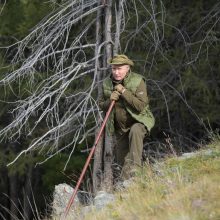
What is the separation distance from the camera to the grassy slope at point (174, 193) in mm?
5197

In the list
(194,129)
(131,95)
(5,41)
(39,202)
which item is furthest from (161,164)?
(39,202)

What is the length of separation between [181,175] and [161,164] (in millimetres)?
1131

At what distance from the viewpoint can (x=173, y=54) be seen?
43.3ft

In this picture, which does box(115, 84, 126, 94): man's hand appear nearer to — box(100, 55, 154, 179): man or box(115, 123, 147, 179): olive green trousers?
box(100, 55, 154, 179): man

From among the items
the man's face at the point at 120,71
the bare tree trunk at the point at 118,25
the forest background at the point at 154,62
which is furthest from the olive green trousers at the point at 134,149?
the forest background at the point at 154,62

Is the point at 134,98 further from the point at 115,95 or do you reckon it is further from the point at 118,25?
the point at 118,25

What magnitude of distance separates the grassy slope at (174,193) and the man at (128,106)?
18.3 inches

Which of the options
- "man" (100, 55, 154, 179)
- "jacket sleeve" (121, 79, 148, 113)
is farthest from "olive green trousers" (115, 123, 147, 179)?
"jacket sleeve" (121, 79, 148, 113)

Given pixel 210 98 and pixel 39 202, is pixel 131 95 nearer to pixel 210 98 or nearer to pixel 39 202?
pixel 210 98

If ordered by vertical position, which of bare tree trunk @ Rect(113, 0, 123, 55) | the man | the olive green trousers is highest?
bare tree trunk @ Rect(113, 0, 123, 55)

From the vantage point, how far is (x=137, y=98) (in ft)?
25.6

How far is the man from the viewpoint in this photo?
7789 mm

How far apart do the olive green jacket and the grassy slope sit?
2.40 feet

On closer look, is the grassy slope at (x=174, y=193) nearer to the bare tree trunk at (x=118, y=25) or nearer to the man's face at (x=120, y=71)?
the man's face at (x=120, y=71)
